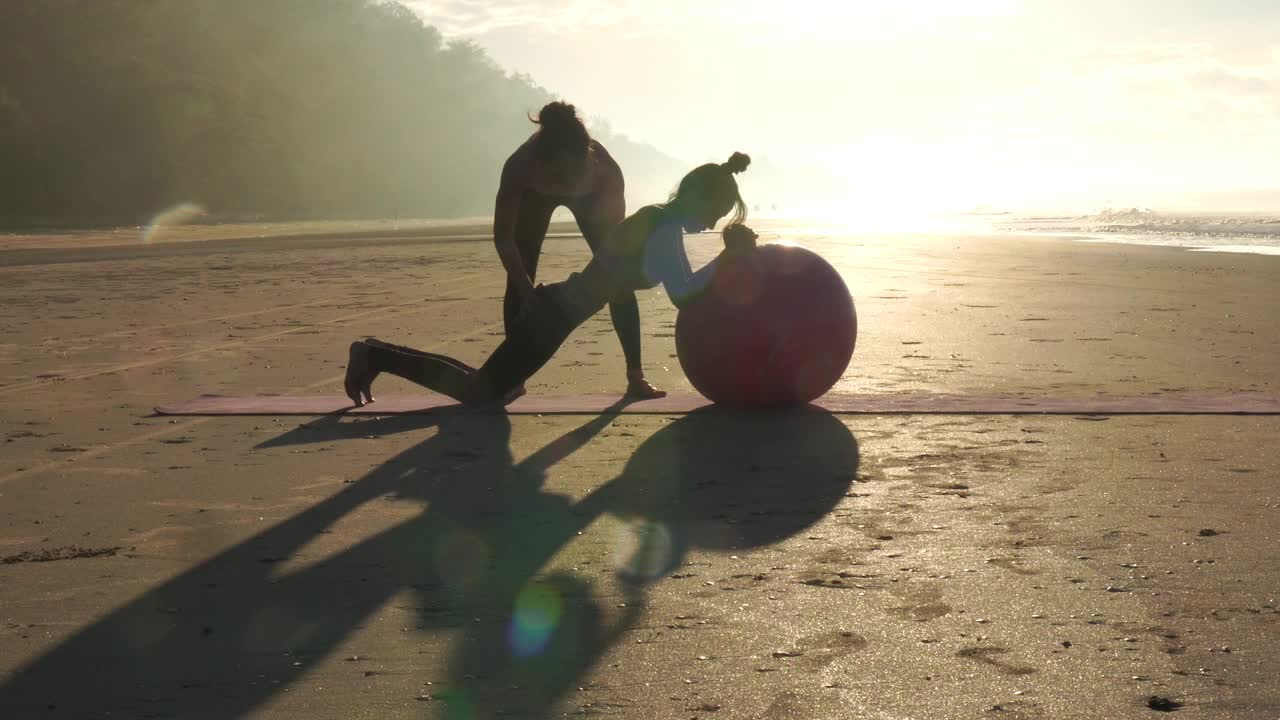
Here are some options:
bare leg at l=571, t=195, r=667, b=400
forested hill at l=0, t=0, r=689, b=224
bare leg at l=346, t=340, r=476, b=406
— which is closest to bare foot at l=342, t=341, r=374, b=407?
bare leg at l=346, t=340, r=476, b=406

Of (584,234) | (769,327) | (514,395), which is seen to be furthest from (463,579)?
(584,234)

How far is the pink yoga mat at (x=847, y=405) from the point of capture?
24.5 ft

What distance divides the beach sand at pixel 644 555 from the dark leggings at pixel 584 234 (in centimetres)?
82

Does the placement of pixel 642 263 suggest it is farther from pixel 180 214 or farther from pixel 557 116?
pixel 180 214

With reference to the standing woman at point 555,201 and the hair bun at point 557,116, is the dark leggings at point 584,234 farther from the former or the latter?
the hair bun at point 557,116

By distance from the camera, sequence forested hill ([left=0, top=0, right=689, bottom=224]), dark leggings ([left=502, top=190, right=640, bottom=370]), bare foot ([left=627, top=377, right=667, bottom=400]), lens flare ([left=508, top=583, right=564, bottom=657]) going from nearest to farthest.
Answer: lens flare ([left=508, top=583, right=564, bottom=657])
dark leggings ([left=502, top=190, right=640, bottom=370])
bare foot ([left=627, top=377, right=667, bottom=400])
forested hill ([left=0, top=0, right=689, bottom=224])

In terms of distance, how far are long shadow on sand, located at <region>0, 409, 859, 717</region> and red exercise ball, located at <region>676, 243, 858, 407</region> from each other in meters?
0.52

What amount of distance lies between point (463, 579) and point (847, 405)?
392 cm

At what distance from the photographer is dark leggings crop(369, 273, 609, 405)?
7.40 m

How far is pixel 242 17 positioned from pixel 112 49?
3555 centimetres

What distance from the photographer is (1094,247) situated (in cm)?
3177

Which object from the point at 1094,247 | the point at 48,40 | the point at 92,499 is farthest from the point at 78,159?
the point at 92,499

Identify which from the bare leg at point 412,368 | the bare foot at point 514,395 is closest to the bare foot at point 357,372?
the bare leg at point 412,368

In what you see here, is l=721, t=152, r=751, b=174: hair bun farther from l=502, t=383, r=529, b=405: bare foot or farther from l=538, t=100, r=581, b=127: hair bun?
l=502, t=383, r=529, b=405: bare foot
